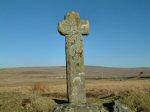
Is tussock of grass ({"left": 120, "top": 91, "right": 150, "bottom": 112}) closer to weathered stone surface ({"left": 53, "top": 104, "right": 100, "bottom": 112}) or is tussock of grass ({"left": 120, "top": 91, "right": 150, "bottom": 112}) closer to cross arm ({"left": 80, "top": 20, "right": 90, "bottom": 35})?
weathered stone surface ({"left": 53, "top": 104, "right": 100, "bottom": 112})

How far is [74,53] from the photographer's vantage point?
15.1m

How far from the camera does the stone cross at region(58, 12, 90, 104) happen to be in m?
15.1

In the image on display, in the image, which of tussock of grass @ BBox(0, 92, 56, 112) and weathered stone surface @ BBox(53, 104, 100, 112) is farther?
tussock of grass @ BBox(0, 92, 56, 112)

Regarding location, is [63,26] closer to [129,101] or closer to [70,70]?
[70,70]

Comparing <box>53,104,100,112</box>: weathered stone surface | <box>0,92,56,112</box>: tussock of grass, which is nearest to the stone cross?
<box>53,104,100,112</box>: weathered stone surface

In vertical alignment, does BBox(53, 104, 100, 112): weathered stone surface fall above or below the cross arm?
below

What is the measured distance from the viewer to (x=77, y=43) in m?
15.1

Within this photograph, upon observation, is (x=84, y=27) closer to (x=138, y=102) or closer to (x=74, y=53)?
(x=74, y=53)

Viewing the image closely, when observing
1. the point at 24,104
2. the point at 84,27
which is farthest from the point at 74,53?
the point at 24,104

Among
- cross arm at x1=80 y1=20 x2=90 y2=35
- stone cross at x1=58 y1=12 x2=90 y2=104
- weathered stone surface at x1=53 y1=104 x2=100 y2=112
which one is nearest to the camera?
weathered stone surface at x1=53 y1=104 x2=100 y2=112

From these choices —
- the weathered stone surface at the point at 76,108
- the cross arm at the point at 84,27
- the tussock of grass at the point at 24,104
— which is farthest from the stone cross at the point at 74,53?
the tussock of grass at the point at 24,104

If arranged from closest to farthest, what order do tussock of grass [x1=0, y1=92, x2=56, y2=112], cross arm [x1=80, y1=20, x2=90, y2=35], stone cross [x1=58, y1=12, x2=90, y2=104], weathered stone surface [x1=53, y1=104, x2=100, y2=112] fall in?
weathered stone surface [x1=53, y1=104, x2=100, y2=112]
stone cross [x1=58, y1=12, x2=90, y2=104]
cross arm [x1=80, y1=20, x2=90, y2=35]
tussock of grass [x1=0, y1=92, x2=56, y2=112]

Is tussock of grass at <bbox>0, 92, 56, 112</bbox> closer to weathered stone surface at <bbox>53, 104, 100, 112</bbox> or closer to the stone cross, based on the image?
the stone cross

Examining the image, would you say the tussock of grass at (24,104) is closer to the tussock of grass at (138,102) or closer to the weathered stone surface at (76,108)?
the weathered stone surface at (76,108)
